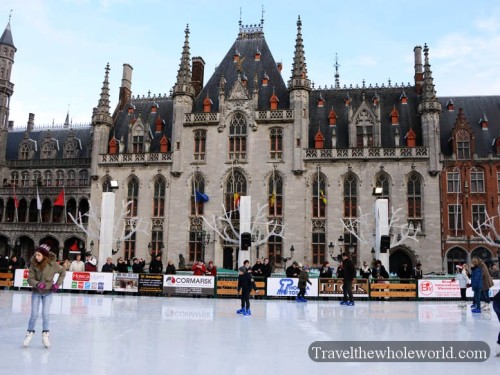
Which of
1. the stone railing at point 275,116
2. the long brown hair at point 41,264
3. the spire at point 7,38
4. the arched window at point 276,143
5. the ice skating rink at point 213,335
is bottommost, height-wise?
the ice skating rink at point 213,335

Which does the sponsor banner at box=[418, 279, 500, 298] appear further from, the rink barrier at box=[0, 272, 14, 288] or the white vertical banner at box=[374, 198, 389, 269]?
the rink barrier at box=[0, 272, 14, 288]

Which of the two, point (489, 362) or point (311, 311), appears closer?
point (489, 362)

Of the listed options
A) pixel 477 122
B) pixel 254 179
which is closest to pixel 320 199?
pixel 254 179

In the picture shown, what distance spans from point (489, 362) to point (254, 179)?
106 feet

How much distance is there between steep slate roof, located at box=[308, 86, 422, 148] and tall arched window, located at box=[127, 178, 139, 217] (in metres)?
16.0

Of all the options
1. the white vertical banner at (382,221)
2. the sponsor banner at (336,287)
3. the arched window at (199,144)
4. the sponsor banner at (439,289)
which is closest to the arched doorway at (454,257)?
the white vertical banner at (382,221)

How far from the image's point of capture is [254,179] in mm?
40375

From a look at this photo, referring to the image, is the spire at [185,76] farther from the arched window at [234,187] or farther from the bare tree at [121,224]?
the bare tree at [121,224]

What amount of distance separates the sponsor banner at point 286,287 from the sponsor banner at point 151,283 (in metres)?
5.41

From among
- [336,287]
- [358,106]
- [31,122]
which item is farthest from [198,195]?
[31,122]

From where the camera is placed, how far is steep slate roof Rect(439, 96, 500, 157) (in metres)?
39.4

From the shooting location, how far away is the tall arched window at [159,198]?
41688 mm

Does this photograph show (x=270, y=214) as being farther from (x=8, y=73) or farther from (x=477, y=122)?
(x=8, y=73)

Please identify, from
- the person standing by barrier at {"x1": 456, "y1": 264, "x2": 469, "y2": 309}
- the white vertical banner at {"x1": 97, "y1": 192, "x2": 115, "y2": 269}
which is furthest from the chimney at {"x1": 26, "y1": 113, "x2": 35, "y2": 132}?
the person standing by barrier at {"x1": 456, "y1": 264, "x2": 469, "y2": 309}
